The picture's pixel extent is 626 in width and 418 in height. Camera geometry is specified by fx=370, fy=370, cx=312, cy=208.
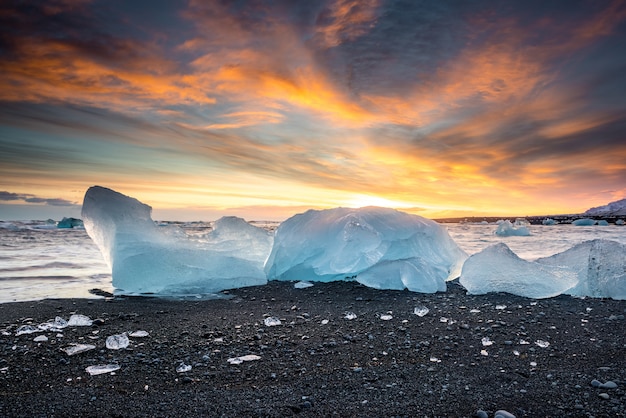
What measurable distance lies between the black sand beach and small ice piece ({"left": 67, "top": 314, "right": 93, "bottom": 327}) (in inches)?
6.8

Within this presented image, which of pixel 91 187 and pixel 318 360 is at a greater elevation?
pixel 91 187

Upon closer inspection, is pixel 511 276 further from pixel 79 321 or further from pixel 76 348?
pixel 79 321

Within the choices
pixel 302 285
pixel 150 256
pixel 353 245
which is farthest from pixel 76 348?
pixel 353 245

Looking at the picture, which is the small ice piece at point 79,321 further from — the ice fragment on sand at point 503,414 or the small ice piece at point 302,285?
the ice fragment on sand at point 503,414

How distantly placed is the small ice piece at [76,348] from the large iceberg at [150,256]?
2.85m

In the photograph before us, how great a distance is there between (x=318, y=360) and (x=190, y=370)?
3.35 ft

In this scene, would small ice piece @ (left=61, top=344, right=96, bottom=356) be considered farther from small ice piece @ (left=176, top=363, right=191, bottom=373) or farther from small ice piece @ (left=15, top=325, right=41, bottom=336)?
small ice piece @ (left=176, top=363, right=191, bottom=373)

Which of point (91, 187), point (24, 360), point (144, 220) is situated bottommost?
point (24, 360)

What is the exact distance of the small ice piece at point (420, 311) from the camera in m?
4.54

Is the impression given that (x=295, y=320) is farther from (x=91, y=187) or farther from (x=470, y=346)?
(x=91, y=187)

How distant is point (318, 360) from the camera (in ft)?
10.1

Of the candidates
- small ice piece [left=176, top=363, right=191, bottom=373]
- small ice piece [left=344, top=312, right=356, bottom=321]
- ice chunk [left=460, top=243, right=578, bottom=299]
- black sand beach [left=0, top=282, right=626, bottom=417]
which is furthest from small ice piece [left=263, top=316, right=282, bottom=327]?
ice chunk [left=460, top=243, right=578, bottom=299]

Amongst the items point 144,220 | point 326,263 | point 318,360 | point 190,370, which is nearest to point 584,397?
point 318,360

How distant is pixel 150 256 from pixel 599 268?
24.1ft
